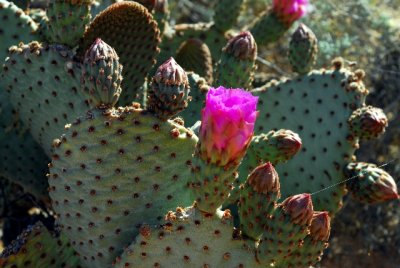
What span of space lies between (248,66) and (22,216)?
1593 mm

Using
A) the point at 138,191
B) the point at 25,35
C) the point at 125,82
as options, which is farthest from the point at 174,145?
the point at 25,35

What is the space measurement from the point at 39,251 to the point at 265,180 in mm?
948

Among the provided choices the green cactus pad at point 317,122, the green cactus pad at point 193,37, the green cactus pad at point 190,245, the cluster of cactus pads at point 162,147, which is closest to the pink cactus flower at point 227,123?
the cluster of cactus pads at point 162,147

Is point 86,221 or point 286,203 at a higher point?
point 286,203

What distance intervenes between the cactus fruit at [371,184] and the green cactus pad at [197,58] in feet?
3.09

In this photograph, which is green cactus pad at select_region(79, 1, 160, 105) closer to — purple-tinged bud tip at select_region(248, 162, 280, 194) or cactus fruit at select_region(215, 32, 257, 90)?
cactus fruit at select_region(215, 32, 257, 90)

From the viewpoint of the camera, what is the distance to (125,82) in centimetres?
288

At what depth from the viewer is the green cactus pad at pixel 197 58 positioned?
3.44 meters

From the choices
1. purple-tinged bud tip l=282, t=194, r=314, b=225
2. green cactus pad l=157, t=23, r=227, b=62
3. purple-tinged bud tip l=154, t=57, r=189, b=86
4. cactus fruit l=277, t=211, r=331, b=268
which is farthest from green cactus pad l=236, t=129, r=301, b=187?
green cactus pad l=157, t=23, r=227, b=62

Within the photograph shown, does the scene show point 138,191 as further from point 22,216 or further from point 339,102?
point 22,216

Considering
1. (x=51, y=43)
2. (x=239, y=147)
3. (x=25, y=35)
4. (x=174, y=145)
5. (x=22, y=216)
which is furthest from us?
(x=22, y=216)

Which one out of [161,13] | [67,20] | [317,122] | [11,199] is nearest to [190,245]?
[67,20]

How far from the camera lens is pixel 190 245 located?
213 centimetres

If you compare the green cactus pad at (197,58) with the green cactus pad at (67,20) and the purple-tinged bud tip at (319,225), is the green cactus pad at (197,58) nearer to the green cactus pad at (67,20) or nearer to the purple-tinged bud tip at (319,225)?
the green cactus pad at (67,20)
